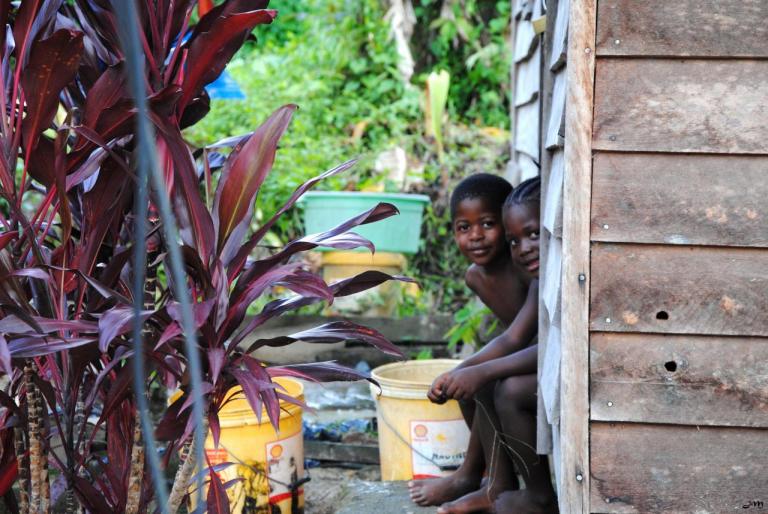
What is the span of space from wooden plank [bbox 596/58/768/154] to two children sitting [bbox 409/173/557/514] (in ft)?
2.85

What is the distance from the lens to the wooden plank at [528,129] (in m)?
3.81

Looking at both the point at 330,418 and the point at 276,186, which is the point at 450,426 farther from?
the point at 276,186

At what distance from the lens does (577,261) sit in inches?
69.6

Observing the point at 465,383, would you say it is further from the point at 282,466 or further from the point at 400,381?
the point at 282,466

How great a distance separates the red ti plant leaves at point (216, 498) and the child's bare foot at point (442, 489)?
1045 millimetres

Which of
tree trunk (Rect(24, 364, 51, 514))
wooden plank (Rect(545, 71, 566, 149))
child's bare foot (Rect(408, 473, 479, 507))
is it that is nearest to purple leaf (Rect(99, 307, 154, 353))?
tree trunk (Rect(24, 364, 51, 514))

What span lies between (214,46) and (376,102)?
21.3 feet

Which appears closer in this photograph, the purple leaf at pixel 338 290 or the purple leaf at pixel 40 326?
the purple leaf at pixel 40 326

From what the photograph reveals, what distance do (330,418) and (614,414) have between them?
2601 millimetres

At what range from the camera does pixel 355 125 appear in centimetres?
769

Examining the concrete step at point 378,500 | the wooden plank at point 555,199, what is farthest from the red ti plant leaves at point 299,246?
the concrete step at point 378,500

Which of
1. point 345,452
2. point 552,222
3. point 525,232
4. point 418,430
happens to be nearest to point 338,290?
point 552,222

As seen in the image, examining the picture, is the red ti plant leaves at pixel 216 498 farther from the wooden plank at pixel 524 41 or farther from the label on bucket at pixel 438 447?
the wooden plank at pixel 524 41

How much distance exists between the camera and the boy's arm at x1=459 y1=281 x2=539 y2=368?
107 inches
